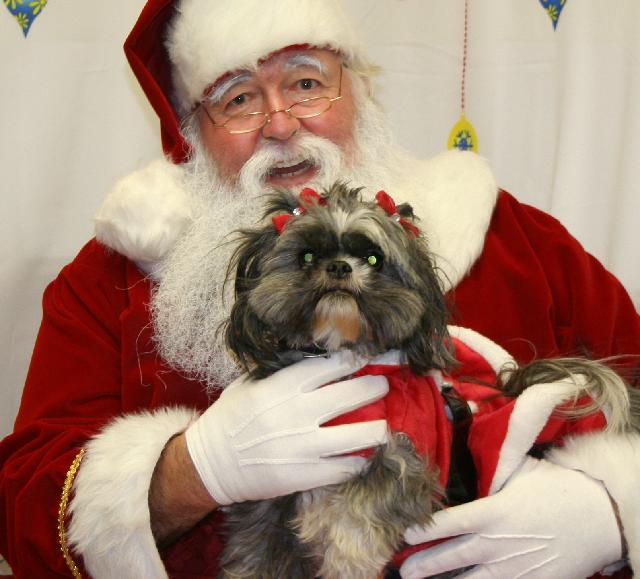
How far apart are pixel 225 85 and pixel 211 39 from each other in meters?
0.14

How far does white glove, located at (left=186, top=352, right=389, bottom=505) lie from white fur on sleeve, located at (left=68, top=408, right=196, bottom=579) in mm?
153

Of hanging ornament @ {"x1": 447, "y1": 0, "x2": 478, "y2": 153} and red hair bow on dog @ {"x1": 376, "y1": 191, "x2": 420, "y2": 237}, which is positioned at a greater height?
hanging ornament @ {"x1": 447, "y1": 0, "x2": 478, "y2": 153}

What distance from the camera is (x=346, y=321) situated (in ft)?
4.84

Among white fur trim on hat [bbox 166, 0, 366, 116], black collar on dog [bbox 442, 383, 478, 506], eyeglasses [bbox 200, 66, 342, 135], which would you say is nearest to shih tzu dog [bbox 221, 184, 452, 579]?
black collar on dog [bbox 442, 383, 478, 506]

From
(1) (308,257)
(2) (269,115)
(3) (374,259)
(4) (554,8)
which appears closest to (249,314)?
(1) (308,257)

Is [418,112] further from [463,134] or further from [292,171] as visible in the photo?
[292,171]

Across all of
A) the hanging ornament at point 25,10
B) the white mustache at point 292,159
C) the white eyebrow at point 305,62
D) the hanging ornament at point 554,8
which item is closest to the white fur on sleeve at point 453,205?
the white mustache at point 292,159

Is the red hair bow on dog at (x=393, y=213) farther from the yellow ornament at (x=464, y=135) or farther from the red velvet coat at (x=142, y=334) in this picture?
the yellow ornament at (x=464, y=135)

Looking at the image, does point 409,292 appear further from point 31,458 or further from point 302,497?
point 31,458

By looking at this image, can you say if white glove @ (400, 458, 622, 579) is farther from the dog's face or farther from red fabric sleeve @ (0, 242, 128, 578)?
red fabric sleeve @ (0, 242, 128, 578)

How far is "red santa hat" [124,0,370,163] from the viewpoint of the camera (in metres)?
2.33

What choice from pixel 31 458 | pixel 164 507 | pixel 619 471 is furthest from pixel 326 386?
pixel 31 458

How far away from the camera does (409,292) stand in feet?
4.90

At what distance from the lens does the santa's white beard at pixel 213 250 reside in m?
2.13
